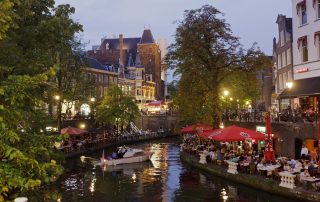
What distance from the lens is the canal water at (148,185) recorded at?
25.2 meters

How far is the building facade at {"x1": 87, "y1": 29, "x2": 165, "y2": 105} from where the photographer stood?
110 metres

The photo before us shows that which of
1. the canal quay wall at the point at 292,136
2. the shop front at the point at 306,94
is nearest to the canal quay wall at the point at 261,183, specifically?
the canal quay wall at the point at 292,136

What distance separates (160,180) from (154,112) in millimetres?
75802

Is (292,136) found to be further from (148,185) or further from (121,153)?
(121,153)

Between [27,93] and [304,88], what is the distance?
29659 millimetres

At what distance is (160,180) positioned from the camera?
31391 millimetres

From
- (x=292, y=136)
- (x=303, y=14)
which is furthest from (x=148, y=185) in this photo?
(x=303, y=14)

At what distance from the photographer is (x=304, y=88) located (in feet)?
116

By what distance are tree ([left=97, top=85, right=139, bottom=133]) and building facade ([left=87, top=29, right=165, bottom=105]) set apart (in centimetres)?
2852

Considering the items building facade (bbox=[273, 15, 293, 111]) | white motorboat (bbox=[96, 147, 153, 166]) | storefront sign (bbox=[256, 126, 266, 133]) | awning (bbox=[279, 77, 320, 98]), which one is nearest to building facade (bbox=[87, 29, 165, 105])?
building facade (bbox=[273, 15, 293, 111])

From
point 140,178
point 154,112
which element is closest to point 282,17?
point 140,178

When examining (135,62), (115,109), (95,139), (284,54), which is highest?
(135,62)

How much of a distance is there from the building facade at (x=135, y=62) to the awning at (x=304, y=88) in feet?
209

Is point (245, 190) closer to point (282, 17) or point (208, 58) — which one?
point (208, 58)
